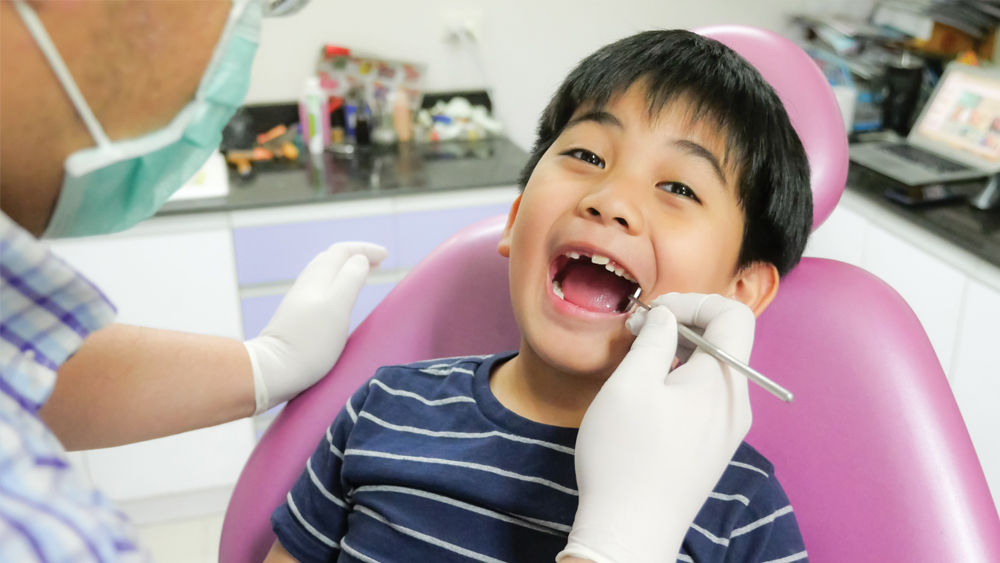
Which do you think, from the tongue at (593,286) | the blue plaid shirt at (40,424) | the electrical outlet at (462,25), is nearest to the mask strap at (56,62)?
the blue plaid shirt at (40,424)

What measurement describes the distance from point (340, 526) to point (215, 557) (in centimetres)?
142

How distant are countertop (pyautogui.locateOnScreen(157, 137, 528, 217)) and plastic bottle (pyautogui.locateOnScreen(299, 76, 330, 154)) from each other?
56mm

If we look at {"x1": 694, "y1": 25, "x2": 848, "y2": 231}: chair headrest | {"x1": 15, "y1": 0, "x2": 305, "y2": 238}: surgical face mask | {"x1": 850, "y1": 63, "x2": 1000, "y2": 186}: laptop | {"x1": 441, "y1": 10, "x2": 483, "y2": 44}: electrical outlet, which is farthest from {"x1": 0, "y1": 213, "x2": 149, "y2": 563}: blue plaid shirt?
{"x1": 850, "y1": 63, "x2": 1000, "y2": 186}: laptop

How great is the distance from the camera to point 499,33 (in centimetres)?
272

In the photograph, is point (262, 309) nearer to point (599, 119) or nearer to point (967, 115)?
point (599, 119)

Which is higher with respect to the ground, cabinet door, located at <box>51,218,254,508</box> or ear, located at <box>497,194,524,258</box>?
ear, located at <box>497,194,524,258</box>

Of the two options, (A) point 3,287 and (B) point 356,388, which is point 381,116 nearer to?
(B) point 356,388

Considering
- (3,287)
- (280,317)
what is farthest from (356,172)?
(3,287)

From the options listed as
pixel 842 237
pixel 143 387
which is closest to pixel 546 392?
pixel 143 387

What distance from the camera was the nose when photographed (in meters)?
0.98

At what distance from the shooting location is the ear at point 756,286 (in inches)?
44.7

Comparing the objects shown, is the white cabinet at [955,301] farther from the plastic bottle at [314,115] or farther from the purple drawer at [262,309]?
the plastic bottle at [314,115]

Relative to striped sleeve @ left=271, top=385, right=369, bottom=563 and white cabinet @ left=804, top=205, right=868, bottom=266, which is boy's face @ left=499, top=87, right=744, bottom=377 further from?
white cabinet @ left=804, top=205, right=868, bottom=266

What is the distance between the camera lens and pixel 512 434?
1.05m
